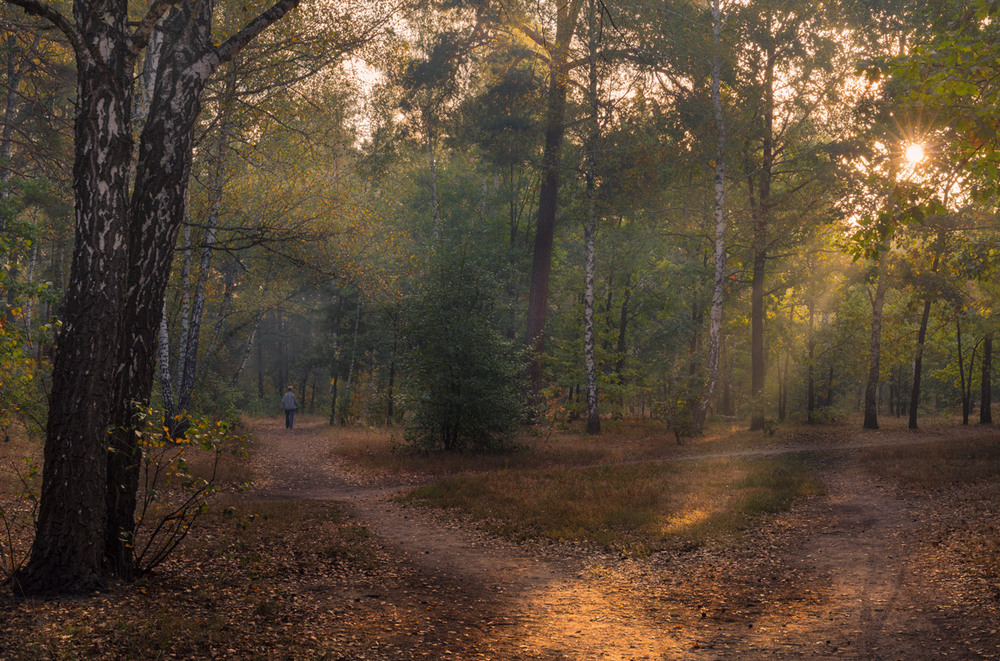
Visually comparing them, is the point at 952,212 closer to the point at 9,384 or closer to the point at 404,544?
the point at 404,544

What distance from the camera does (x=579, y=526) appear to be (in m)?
11.2

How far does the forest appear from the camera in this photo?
6.07m

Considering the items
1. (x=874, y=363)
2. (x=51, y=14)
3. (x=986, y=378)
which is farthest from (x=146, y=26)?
(x=986, y=378)

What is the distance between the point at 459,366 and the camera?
60.1 feet

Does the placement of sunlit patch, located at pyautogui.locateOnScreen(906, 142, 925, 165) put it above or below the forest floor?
above

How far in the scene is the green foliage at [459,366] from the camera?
18.3 meters

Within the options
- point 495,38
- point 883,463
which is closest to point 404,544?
point 883,463

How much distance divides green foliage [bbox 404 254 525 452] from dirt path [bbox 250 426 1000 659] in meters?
6.46

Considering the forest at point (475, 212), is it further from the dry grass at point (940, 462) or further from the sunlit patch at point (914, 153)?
the dry grass at point (940, 462)

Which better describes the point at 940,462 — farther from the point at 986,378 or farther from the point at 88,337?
the point at 88,337

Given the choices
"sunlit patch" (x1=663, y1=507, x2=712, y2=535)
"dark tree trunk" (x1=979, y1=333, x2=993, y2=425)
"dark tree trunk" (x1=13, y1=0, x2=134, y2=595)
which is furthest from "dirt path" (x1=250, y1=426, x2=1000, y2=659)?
"dark tree trunk" (x1=979, y1=333, x2=993, y2=425)

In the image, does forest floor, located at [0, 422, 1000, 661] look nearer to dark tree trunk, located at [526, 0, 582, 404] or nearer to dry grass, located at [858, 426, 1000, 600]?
dry grass, located at [858, 426, 1000, 600]

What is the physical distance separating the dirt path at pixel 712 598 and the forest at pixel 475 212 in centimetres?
345

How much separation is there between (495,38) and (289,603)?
22.6m
